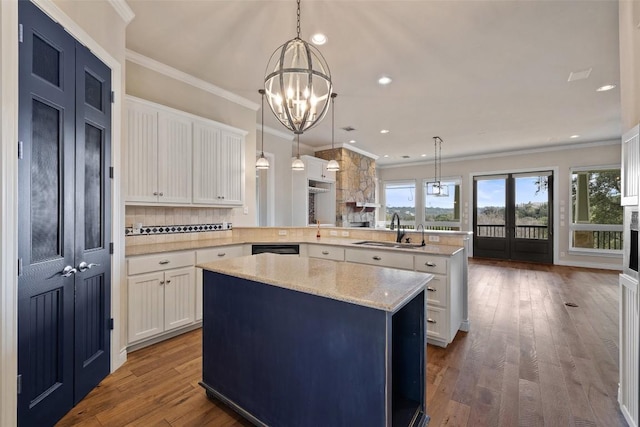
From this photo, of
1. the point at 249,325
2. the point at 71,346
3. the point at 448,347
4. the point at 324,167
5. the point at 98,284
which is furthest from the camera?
the point at 324,167

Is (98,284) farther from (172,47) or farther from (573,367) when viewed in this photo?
(573,367)

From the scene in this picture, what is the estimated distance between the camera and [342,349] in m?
1.37

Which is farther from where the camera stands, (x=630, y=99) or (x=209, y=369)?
(x=209, y=369)

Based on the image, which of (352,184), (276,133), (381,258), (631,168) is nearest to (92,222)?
(381,258)

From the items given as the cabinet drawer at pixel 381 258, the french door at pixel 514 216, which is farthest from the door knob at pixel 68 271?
the french door at pixel 514 216

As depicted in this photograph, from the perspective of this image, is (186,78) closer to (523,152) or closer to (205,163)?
(205,163)

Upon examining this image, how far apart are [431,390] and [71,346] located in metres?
2.53

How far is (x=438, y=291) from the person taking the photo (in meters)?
2.80

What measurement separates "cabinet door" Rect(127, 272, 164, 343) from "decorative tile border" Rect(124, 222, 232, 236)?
0.69 metres

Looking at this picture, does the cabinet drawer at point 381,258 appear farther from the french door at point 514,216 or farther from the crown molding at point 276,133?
the french door at point 514,216

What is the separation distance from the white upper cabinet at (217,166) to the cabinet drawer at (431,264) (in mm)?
2507

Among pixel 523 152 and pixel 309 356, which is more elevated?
pixel 523 152

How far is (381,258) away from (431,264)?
21.1 inches

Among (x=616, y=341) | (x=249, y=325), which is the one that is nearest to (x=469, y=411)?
(x=249, y=325)
